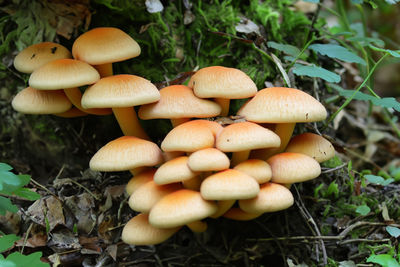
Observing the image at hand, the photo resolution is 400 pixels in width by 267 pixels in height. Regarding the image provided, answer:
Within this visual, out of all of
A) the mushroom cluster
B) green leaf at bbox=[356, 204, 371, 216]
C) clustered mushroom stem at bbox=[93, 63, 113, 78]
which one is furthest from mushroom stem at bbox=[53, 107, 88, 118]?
green leaf at bbox=[356, 204, 371, 216]

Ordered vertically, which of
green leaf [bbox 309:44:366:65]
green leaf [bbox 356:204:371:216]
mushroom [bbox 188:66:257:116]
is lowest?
green leaf [bbox 356:204:371:216]

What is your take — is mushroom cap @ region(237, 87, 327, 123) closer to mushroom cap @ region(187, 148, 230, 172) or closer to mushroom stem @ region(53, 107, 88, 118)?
mushroom cap @ region(187, 148, 230, 172)

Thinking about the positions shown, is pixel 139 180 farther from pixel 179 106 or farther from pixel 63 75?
pixel 63 75

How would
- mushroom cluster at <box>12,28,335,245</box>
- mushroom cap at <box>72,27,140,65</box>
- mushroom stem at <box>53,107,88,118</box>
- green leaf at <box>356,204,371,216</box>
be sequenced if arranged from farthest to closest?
1. mushroom stem at <box>53,107,88,118</box>
2. green leaf at <box>356,204,371,216</box>
3. mushroom cap at <box>72,27,140,65</box>
4. mushroom cluster at <box>12,28,335,245</box>

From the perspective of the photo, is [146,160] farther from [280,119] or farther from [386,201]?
[386,201]

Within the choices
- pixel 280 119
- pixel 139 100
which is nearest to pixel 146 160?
pixel 139 100
